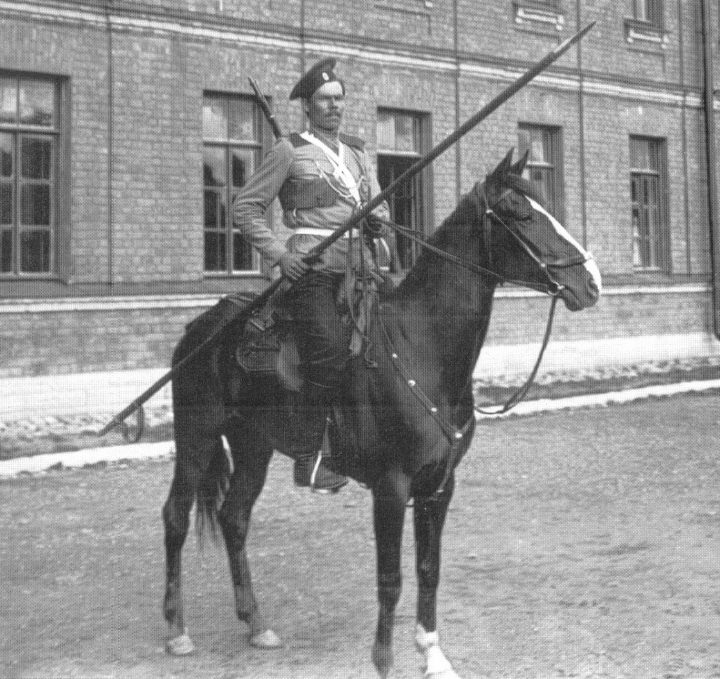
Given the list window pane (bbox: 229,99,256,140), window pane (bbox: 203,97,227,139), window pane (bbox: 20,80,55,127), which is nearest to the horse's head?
window pane (bbox: 20,80,55,127)

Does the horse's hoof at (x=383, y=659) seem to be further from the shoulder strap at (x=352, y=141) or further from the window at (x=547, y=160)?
the window at (x=547, y=160)

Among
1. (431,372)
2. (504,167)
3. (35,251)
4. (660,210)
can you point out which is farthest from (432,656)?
(660,210)

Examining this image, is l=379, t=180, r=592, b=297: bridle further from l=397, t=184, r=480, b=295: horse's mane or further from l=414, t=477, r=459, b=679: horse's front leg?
l=414, t=477, r=459, b=679: horse's front leg

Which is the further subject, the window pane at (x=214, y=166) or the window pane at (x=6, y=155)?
the window pane at (x=214, y=166)

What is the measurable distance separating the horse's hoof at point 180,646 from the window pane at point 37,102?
9.71 m

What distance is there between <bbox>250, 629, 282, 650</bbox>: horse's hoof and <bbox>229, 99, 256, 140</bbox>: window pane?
35.9 ft

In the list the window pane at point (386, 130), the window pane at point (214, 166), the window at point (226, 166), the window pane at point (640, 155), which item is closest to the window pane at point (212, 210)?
the window at point (226, 166)

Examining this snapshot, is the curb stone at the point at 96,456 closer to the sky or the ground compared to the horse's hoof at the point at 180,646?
closer to the sky

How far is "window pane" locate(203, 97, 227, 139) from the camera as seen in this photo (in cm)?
1548

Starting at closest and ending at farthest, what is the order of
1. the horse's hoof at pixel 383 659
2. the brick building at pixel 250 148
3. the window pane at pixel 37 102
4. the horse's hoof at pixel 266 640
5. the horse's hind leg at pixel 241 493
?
the horse's hoof at pixel 383 659 → the horse's hoof at pixel 266 640 → the horse's hind leg at pixel 241 493 → the window pane at pixel 37 102 → the brick building at pixel 250 148

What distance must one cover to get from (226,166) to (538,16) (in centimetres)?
679

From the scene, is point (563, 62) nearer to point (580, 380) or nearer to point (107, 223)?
point (580, 380)

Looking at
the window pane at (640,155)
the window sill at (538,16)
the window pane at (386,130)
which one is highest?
the window sill at (538,16)

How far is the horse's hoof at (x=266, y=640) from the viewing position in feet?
17.9
